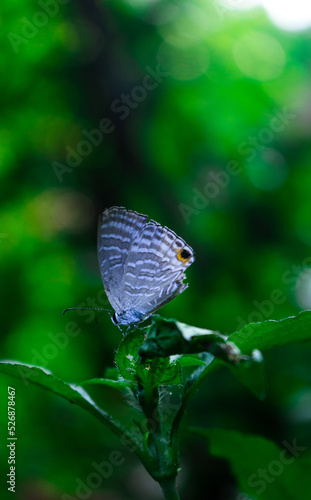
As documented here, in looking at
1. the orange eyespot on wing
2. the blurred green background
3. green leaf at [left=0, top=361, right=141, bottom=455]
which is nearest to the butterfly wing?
the orange eyespot on wing

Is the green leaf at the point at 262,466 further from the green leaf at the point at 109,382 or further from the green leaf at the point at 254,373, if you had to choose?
the green leaf at the point at 254,373

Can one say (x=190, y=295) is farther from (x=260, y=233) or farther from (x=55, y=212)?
(x=55, y=212)

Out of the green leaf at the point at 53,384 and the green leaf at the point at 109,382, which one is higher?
the green leaf at the point at 109,382

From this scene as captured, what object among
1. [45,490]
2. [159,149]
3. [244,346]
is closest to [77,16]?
[159,149]

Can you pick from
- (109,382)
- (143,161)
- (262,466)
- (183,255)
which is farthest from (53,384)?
(143,161)

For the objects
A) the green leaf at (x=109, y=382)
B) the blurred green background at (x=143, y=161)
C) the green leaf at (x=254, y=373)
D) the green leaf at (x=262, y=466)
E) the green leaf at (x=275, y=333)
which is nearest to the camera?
the green leaf at (x=254, y=373)

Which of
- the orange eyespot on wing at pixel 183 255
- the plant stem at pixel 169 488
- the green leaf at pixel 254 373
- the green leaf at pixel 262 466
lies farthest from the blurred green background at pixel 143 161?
the green leaf at pixel 254 373

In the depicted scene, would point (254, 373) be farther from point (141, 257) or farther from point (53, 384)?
point (141, 257)
